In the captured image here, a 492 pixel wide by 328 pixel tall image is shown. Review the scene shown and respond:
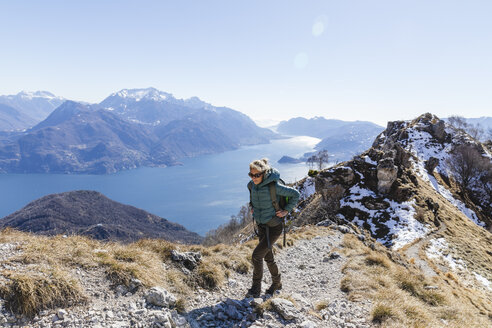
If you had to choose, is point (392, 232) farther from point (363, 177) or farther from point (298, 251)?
point (298, 251)

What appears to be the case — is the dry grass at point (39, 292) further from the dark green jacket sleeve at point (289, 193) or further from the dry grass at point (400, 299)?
the dry grass at point (400, 299)

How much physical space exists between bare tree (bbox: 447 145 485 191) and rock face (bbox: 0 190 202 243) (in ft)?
402

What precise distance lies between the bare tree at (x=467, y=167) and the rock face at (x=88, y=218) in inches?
4825

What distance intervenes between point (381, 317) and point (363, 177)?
36.7 metres

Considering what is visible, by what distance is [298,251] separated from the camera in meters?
14.9

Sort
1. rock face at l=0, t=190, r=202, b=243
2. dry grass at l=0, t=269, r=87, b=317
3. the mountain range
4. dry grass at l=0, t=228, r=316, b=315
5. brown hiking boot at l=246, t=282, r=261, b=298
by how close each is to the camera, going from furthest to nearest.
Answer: rock face at l=0, t=190, r=202, b=243 < brown hiking boot at l=246, t=282, r=261, b=298 < the mountain range < dry grass at l=0, t=228, r=316, b=315 < dry grass at l=0, t=269, r=87, b=317

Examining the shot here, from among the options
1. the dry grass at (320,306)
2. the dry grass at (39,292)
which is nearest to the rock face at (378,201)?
the dry grass at (320,306)

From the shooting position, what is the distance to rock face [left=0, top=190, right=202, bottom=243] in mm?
148625

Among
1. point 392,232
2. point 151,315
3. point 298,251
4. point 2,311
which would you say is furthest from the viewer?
point 392,232

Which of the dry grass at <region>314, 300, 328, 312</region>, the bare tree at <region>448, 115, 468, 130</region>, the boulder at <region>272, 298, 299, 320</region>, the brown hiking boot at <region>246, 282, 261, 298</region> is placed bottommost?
the dry grass at <region>314, 300, 328, 312</region>

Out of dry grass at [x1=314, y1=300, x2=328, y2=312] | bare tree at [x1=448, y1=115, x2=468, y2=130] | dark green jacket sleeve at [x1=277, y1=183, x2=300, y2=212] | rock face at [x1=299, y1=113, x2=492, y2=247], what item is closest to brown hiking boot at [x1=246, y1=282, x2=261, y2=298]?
dry grass at [x1=314, y1=300, x2=328, y2=312]

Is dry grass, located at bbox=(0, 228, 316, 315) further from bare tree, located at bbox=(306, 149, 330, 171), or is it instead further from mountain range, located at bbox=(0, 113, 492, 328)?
bare tree, located at bbox=(306, 149, 330, 171)

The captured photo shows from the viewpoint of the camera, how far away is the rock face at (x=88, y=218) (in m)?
149

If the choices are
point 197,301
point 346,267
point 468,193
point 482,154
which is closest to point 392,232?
point 346,267
